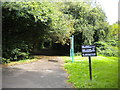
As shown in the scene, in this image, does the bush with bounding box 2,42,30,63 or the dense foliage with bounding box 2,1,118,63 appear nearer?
the dense foliage with bounding box 2,1,118,63

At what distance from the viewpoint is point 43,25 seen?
10.0m

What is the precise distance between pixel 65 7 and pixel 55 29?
4210mm

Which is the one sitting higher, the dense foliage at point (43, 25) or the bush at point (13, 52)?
the dense foliage at point (43, 25)

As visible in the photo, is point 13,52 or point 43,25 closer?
point 13,52

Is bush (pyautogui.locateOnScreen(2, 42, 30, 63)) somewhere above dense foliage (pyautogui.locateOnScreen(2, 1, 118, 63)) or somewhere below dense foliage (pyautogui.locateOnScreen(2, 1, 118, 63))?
below

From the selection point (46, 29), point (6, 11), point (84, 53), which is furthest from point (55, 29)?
point (84, 53)

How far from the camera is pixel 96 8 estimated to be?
50.3 ft

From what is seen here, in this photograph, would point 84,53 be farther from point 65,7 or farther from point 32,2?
point 65,7

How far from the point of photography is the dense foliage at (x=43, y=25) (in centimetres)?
782

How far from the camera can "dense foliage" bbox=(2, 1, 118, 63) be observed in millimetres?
7824

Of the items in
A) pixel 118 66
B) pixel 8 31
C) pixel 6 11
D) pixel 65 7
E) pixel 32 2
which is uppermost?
pixel 65 7

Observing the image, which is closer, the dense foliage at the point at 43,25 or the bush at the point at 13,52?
the dense foliage at the point at 43,25

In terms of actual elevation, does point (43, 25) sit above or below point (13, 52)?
above

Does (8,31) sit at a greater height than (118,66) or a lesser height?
greater
